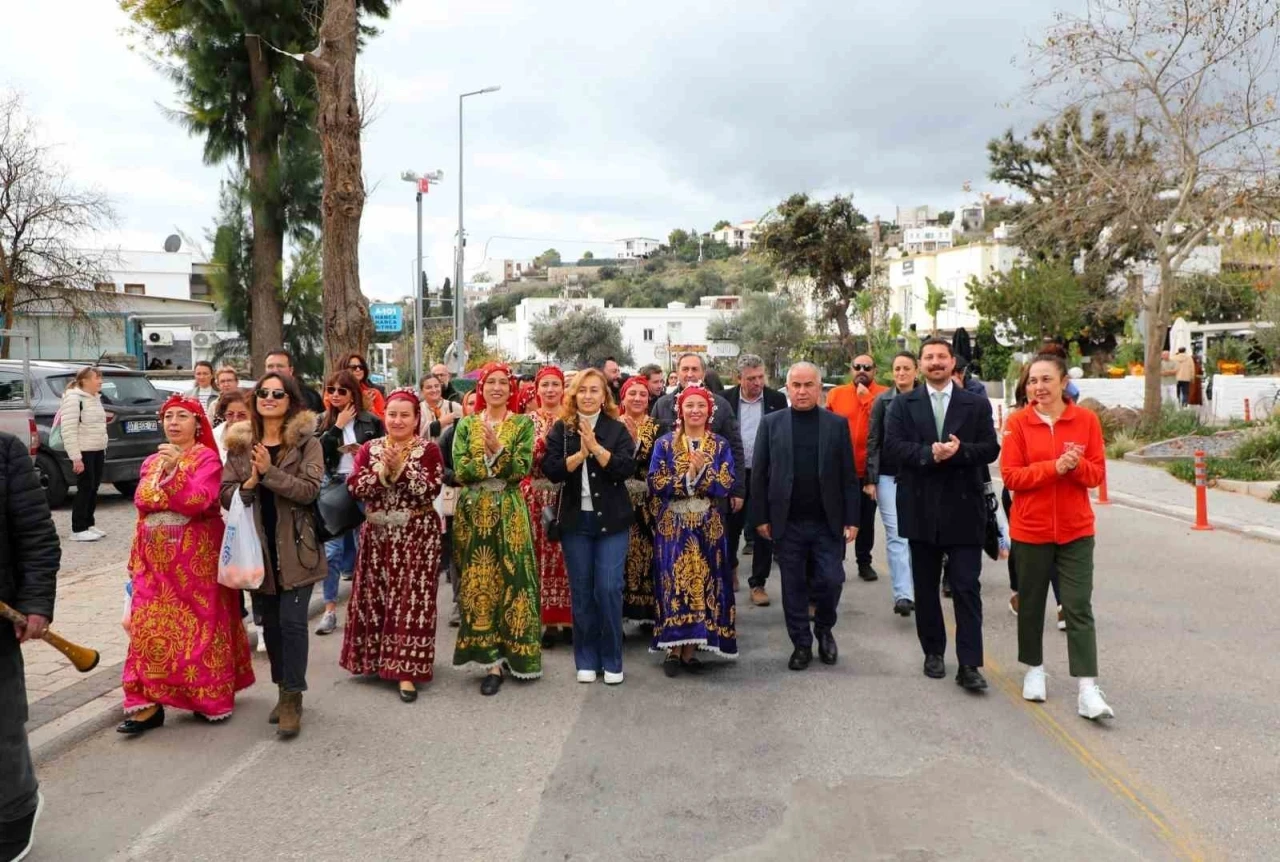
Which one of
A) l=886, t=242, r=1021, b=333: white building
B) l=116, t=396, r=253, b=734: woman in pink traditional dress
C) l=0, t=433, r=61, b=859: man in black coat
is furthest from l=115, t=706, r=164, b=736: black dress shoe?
l=886, t=242, r=1021, b=333: white building

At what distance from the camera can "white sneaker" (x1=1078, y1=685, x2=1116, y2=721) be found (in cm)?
547

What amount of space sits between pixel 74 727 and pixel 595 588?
2.94m

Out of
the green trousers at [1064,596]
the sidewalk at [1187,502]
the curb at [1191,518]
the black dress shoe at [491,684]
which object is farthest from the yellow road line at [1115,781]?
the sidewalk at [1187,502]

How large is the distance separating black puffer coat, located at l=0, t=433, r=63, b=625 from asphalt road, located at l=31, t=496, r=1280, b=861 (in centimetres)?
108

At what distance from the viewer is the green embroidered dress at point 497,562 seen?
21.1 ft

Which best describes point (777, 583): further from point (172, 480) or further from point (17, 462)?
point (17, 462)

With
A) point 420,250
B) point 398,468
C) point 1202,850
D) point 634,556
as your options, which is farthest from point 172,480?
point 420,250

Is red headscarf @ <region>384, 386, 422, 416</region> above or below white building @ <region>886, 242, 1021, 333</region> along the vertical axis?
below

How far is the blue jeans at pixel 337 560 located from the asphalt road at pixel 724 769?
122cm

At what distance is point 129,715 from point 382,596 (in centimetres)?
147

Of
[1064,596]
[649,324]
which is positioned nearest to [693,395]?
[1064,596]

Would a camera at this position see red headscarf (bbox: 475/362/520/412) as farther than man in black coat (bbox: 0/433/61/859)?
Yes

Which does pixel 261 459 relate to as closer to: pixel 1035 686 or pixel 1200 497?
pixel 1035 686

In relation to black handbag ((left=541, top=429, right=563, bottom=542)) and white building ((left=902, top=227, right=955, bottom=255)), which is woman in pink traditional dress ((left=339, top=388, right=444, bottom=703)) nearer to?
black handbag ((left=541, top=429, right=563, bottom=542))
